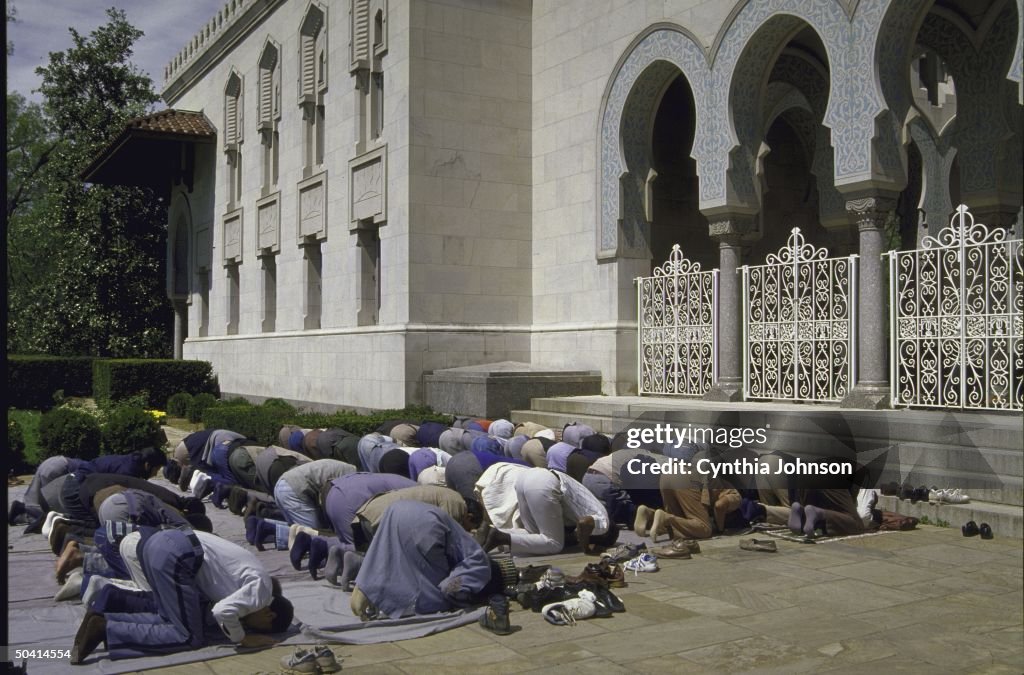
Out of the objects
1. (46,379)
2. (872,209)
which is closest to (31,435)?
(46,379)

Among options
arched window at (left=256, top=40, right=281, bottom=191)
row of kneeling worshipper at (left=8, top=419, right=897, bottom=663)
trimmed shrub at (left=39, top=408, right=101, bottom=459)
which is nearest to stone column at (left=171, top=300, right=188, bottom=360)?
arched window at (left=256, top=40, right=281, bottom=191)

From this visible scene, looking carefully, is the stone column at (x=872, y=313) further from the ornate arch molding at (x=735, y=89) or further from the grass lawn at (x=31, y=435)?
the grass lawn at (x=31, y=435)

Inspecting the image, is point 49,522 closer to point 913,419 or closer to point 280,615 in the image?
point 280,615

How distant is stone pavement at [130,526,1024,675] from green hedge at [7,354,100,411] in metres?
23.4

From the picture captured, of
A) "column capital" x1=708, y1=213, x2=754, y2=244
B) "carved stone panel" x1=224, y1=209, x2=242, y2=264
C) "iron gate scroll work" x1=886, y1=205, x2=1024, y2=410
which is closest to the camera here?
"iron gate scroll work" x1=886, y1=205, x2=1024, y2=410

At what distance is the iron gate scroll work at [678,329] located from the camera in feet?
44.6

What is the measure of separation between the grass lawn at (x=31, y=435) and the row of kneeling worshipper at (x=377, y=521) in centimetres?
399

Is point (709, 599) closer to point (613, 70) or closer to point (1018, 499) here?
point (1018, 499)

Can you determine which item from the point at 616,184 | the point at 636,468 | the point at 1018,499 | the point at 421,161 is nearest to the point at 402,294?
the point at 421,161

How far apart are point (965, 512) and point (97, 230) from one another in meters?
28.8

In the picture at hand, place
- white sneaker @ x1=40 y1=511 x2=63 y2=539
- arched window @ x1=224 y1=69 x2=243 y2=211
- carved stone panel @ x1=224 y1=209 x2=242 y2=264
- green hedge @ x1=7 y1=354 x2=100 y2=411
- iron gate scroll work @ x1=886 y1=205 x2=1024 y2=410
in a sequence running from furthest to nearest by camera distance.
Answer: green hedge @ x1=7 y1=354 x2=100 y2=411
arched window @ x1=224 y1=69 x2=243 y2=211
carved stone panel @ x1=224 y1=209 x2=242 y2=264
iron gate scroll work @ x1=886 y1=205 x2=1024 y2=410
white sneaker @ x1=40 y1=511 x2=63 y2=539

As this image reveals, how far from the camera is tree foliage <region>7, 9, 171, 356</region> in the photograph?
3030 centimetres

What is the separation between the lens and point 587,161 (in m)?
15.6

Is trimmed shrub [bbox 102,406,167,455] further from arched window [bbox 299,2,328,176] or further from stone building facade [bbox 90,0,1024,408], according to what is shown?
arched window [bbox 299,2,328,176]
